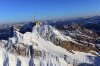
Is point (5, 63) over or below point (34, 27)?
below

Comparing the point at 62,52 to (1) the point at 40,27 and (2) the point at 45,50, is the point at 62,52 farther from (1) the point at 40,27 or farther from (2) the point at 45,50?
(1) the point at 40,27

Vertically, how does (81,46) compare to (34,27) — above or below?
below

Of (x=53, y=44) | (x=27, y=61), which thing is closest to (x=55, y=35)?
(x=53, y=44)

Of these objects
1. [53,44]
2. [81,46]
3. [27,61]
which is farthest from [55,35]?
[27,61]

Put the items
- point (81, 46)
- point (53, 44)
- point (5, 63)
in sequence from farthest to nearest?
point (81, 46), point (53, 44), point (5, 63)

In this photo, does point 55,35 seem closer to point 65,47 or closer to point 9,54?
point 65,47

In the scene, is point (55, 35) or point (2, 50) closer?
point (2, 50)

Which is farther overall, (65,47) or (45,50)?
(65,47)

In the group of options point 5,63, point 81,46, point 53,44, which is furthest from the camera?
point 81,46

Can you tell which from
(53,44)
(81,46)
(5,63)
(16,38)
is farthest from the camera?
(81,46)
